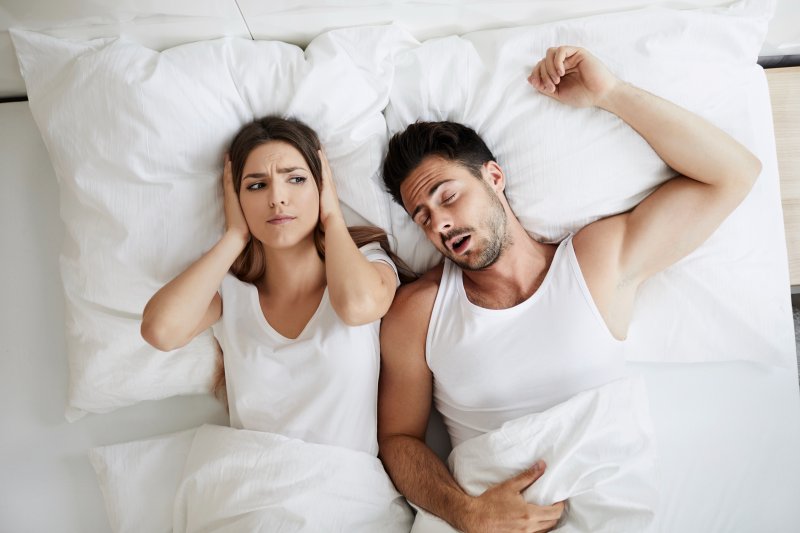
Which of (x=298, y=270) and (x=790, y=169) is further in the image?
(x=790, y=169)

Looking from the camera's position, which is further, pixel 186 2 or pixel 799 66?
pixel 799 66

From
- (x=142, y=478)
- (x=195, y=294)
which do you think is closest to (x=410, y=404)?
(x=195, y=294)

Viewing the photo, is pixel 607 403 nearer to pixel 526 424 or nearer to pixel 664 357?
pixel 526 424

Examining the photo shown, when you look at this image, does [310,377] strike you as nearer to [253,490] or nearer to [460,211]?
[253,490]

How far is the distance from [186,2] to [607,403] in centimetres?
158

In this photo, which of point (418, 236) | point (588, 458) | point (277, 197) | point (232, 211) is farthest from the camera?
point (418, 236)

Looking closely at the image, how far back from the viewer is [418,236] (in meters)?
1.73

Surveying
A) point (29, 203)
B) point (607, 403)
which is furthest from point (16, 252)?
point (607, 403)

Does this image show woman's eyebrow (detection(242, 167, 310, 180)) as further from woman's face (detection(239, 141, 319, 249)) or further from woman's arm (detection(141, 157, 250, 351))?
woman's arm (detection(141, 157, 250, 351))

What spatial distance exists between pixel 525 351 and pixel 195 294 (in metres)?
0.91

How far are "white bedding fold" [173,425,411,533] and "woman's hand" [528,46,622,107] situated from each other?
116cm

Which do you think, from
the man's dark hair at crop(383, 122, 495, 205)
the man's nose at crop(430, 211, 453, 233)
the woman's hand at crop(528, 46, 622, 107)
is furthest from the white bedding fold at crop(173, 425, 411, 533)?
the woman's hand at crop(528, 46, 622, 107)

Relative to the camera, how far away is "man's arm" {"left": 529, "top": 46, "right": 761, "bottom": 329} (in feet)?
4.85

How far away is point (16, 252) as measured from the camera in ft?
5.93
